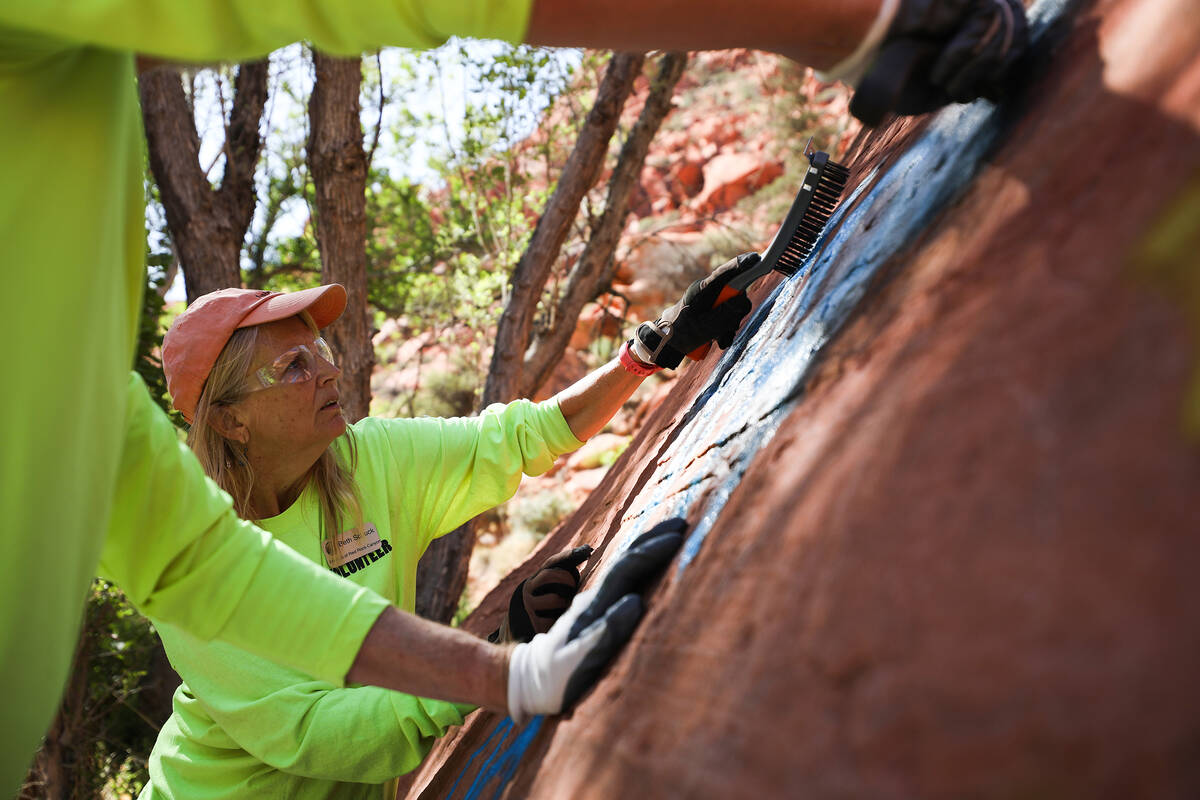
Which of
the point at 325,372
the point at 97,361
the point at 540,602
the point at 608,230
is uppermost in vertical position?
the point at 97,361

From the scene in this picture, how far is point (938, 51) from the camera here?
1.23 m

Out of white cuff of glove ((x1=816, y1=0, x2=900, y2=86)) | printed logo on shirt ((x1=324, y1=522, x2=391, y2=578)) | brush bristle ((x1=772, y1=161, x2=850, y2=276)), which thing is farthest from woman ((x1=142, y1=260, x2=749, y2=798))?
white cuff of glove ((x1=816, y1=0, x2=900, y2=86))

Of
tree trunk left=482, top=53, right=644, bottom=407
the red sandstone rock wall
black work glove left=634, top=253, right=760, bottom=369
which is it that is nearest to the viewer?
the red sandstone rock wall

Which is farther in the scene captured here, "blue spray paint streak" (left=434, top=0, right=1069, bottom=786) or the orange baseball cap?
the orange baseball cap

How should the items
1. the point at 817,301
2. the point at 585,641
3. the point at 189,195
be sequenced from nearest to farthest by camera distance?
the point at 585,641
the point at 817,301
the point at 189,195

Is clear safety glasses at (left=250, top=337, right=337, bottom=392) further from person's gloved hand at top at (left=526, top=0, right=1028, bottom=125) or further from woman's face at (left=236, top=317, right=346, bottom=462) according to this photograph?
person's gloved hand at top at (left=526, top=0, right=1028, bottom=125)

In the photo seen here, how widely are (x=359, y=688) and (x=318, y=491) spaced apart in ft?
2.01

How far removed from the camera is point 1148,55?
3.52ft

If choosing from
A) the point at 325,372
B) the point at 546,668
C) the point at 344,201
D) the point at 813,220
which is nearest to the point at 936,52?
the point at 813,220

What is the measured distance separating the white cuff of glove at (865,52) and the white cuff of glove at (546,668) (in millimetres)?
892

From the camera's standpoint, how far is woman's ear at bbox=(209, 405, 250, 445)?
244cm

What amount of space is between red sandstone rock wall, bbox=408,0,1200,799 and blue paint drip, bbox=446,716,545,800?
0.27 m

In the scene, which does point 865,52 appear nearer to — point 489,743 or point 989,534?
point 989,534

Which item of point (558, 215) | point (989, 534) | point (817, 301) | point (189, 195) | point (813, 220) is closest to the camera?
point (989, 534)
